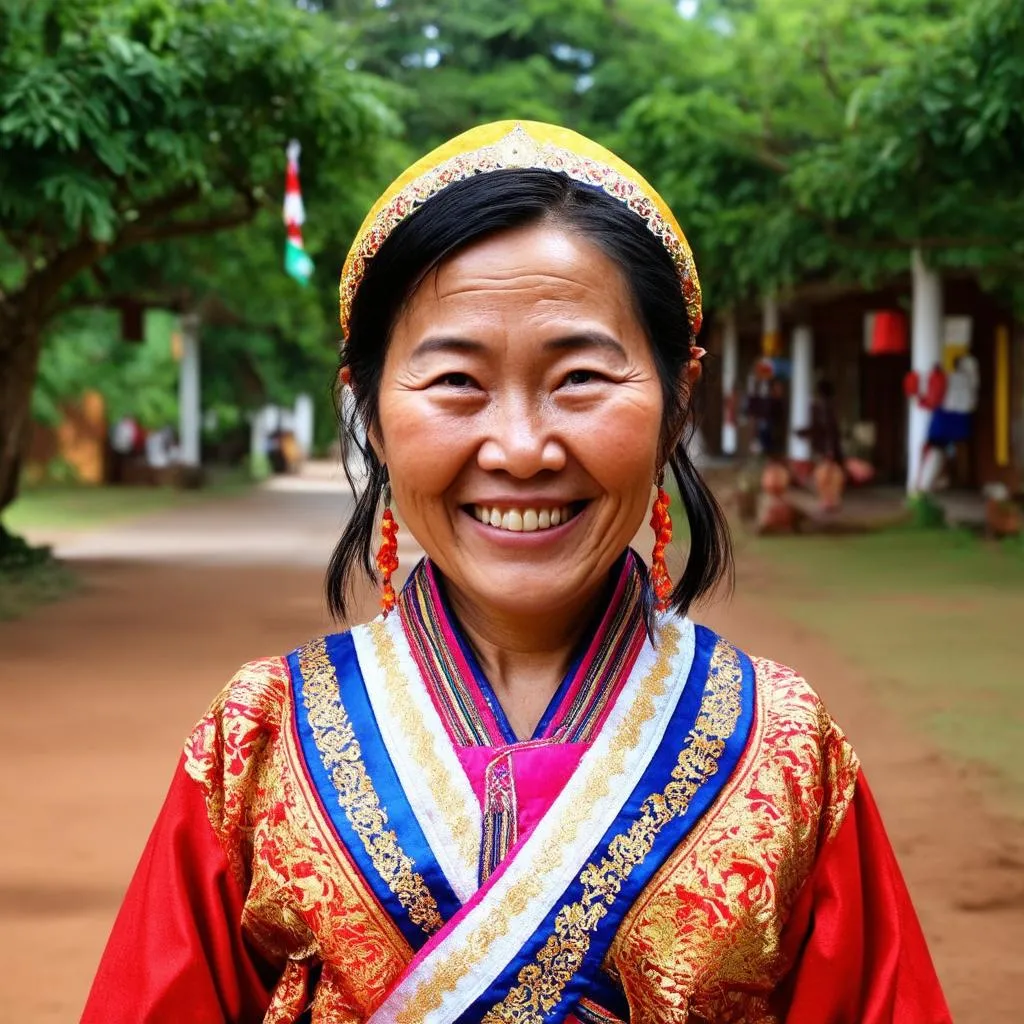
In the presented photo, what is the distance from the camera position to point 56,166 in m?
8.23

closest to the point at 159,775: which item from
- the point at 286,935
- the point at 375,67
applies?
the point at 286,935

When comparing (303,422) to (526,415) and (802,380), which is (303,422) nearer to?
(802,380)

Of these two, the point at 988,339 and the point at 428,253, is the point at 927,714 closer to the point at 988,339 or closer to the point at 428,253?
the point at 428,253

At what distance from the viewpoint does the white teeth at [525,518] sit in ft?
4.99

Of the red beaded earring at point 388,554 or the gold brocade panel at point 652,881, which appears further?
the red beaded earring at point 388,554

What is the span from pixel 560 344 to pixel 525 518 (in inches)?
7.3

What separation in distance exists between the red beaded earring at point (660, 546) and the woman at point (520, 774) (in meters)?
0.09

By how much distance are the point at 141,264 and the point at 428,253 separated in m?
13.6

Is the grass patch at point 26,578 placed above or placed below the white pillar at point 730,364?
below

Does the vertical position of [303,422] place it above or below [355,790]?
above

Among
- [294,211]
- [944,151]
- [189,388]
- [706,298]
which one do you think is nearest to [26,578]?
[294,211]

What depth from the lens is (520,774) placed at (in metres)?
1.53

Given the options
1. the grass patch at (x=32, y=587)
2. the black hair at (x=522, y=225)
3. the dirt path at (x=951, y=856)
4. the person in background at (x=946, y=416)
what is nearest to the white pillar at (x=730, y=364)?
the person in background at (x=946, y=416)

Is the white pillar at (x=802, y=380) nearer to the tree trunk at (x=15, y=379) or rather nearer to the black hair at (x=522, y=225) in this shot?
the tree trunk at (x=15, y=379)
